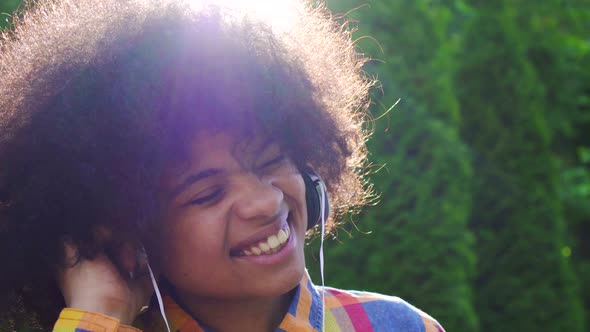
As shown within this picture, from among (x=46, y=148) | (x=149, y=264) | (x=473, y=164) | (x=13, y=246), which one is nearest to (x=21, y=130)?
(x=46, y=148)

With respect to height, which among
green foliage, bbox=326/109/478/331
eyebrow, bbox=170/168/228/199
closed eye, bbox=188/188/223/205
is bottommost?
green foliage, bbox=326/109/478/331

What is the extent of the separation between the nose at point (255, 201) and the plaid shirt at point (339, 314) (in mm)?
383

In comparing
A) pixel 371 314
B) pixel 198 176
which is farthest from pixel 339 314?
pixel 198 176

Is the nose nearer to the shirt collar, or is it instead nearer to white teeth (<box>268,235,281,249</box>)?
white teeth (<box>268,235,281,249</box>)

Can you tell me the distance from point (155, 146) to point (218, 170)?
15 centimetres

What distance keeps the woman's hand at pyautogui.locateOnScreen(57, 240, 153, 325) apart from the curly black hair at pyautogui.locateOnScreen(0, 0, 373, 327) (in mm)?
34

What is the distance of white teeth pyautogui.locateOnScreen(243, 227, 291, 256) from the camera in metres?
1.93

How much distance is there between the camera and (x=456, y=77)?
5695mm

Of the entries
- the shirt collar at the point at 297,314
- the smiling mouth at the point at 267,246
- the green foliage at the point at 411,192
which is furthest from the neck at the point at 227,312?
the green foliage at the point at 411,192

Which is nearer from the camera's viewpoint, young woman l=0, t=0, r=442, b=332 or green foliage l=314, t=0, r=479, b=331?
young woman l=0, t=0, r=442, b=332

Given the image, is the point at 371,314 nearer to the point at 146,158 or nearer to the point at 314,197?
the point at 314,197

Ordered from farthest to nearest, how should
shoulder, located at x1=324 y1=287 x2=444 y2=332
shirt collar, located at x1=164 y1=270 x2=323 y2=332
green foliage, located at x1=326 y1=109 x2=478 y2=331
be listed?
1. green foliage, located at x1=326 y1=109 x2=478 y2=331
2. shoulder, located at x1=324 y1=287 x2=444 y2=332
3. shirt collar, located at x1=164 y1=270 x2=323 y2=332

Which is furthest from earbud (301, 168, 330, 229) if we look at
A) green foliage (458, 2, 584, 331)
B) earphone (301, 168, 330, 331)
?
green foliage (458, 2, 584, 331)

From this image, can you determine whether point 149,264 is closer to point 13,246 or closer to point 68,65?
point 13,246
